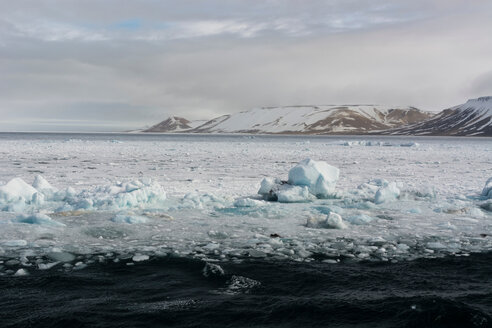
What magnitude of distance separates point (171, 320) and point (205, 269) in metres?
1.48

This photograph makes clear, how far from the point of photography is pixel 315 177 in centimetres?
1195

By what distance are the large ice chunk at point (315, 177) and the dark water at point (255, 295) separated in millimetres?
5453

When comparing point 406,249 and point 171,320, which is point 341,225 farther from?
point 171,320

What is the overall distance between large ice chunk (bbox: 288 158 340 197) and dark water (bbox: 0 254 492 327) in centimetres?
545

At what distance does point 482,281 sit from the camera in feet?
18.0

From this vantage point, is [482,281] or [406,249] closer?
[482,281]

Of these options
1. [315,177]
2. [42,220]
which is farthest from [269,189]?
[42,220]

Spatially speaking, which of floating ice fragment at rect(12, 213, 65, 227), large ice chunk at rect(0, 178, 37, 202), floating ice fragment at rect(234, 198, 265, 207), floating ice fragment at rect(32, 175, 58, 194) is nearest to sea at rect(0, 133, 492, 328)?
floating ice fragment at rect(12, 213, 65, 227)

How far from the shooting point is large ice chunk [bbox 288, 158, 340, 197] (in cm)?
1170

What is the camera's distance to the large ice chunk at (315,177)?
1170 centimetres

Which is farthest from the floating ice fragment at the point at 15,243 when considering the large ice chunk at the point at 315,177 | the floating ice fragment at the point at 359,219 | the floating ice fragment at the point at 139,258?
the large ice chunk at the point at 315,177

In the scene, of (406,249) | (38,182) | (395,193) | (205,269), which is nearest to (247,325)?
(205,269)

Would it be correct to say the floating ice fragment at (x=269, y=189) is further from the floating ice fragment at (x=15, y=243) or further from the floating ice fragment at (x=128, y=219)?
the floating ice fragment at (x=15, y=243)

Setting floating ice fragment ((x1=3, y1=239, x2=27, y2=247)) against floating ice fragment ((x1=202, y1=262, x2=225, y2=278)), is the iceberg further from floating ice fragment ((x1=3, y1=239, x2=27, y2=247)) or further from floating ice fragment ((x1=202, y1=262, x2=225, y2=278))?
floating ice fragment ((x1=3, y1=239, x2=27, y2=247))
